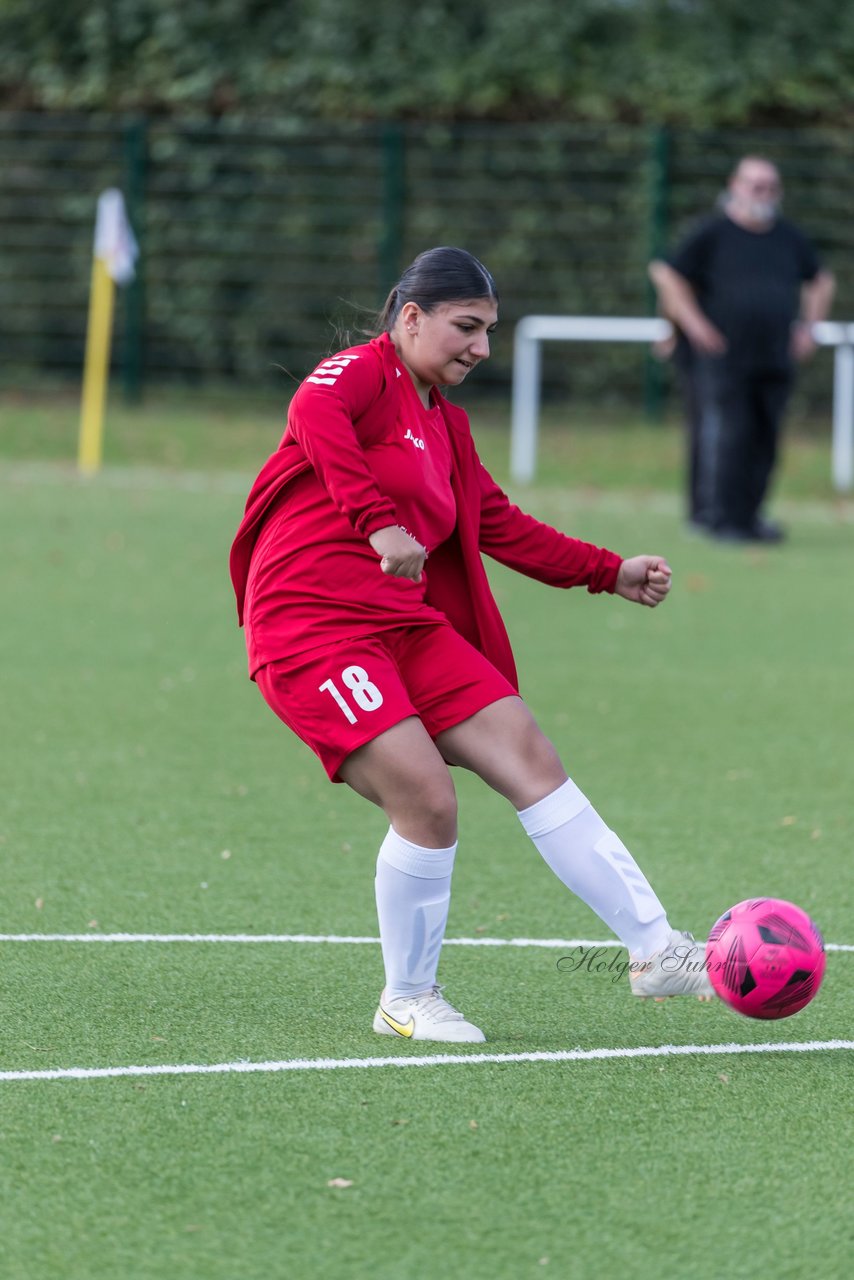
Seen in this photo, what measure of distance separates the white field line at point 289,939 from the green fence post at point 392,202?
17.2m

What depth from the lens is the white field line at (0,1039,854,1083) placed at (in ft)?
14.1

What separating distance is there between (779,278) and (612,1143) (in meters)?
10.8

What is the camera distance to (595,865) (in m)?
4.58

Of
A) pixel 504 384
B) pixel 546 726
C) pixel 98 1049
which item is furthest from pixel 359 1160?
pixel 504 384

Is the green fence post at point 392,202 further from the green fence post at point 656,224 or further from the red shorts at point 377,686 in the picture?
the red shorts at point 377,686

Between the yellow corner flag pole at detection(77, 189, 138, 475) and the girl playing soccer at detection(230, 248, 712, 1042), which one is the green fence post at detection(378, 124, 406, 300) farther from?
the girl playing soccer at detection(230, 248, 712, 1042)

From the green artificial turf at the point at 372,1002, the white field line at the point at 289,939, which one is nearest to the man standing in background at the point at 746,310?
the green artificial turf at the point at 372,1002

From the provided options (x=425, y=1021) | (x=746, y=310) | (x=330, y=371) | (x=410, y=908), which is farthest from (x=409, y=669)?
(x=746, y=310)

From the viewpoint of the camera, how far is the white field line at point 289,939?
5387mm

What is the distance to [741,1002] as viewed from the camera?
178 inches

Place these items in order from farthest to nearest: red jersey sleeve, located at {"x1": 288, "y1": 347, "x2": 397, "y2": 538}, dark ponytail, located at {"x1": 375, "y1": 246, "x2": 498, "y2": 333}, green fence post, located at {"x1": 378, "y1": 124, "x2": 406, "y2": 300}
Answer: green fence post, located at {"x1": 378, "y1": 124, "x2": 406, "y2": 300}
dark ponytail, located at {"x1": 375, "y1": 246, "x2": 498, "y2": 333}
red jersey sleeve, located at {"x1": 288, "y1": 347, "x2": 397, "y2": 538}

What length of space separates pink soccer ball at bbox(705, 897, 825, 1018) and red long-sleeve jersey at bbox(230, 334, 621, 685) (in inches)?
34.8

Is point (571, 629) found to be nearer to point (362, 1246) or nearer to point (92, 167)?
point (362, 1246)

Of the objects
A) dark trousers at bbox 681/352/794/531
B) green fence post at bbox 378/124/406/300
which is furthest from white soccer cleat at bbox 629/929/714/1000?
green fence post at bbox 378/124/406/300
